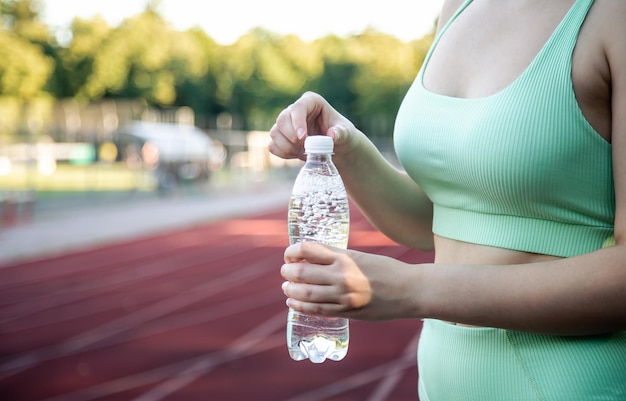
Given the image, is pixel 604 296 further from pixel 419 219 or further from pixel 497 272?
pixel 419 219

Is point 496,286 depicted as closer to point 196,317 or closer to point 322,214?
point 322,214

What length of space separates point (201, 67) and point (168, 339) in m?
57.4

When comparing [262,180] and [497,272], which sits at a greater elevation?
[497,272]

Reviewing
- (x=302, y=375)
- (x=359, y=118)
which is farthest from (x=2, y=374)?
(x=359, y=118)

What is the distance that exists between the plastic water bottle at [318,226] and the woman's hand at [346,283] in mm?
625

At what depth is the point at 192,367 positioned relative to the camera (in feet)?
19.8

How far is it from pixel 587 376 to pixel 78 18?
180 feet

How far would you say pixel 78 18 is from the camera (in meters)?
52.1

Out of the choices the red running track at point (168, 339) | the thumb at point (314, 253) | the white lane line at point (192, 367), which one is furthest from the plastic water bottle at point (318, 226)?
the white lane line at point (192, 367)

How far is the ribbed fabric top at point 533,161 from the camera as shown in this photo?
1.28m

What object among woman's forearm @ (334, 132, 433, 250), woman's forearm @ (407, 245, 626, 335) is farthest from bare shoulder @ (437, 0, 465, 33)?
woman's forearm @ (407, 245, 626, 335)

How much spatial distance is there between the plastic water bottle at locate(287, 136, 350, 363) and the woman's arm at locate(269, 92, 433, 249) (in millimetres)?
115

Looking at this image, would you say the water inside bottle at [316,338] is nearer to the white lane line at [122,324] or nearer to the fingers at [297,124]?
the fingers at [297,124]

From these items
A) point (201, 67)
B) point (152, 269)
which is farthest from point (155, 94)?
point (152, 269)
